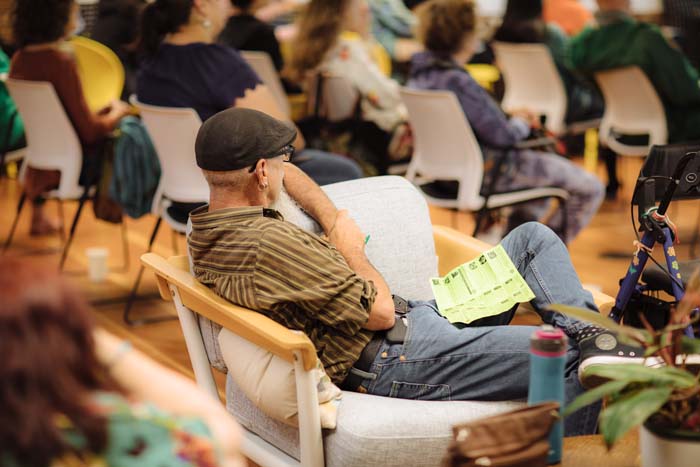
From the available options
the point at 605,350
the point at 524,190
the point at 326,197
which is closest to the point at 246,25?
the point at 524,190

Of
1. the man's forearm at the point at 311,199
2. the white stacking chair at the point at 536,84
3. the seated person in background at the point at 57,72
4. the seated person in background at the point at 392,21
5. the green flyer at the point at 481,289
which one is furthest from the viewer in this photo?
the seated person in background at the point at 392,21

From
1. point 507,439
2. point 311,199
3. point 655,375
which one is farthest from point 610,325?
point 311,199

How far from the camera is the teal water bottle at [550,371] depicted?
2043 millimetres

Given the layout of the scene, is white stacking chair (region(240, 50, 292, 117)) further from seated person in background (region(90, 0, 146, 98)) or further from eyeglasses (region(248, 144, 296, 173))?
eyeglasses (region(248, 144, 296, 173))

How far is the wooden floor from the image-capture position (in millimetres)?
4090

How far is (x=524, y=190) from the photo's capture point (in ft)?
14.3

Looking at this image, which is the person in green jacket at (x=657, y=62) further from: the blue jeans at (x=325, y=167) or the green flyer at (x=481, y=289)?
the green flyer at (x=481, y=289)

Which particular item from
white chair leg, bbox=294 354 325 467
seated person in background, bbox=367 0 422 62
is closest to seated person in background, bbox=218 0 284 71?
seated person in background, bbox=367 0 422 62

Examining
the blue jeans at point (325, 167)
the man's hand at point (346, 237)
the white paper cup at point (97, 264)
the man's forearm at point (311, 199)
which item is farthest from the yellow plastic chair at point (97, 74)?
the man's hand at point (346, 237)

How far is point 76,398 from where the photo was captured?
52.3 inches

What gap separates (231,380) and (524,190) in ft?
6.80

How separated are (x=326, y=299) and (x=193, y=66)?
179 cm

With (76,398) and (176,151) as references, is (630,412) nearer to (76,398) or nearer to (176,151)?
(76,398)

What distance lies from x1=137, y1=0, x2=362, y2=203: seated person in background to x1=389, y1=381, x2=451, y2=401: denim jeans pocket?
165 cm
